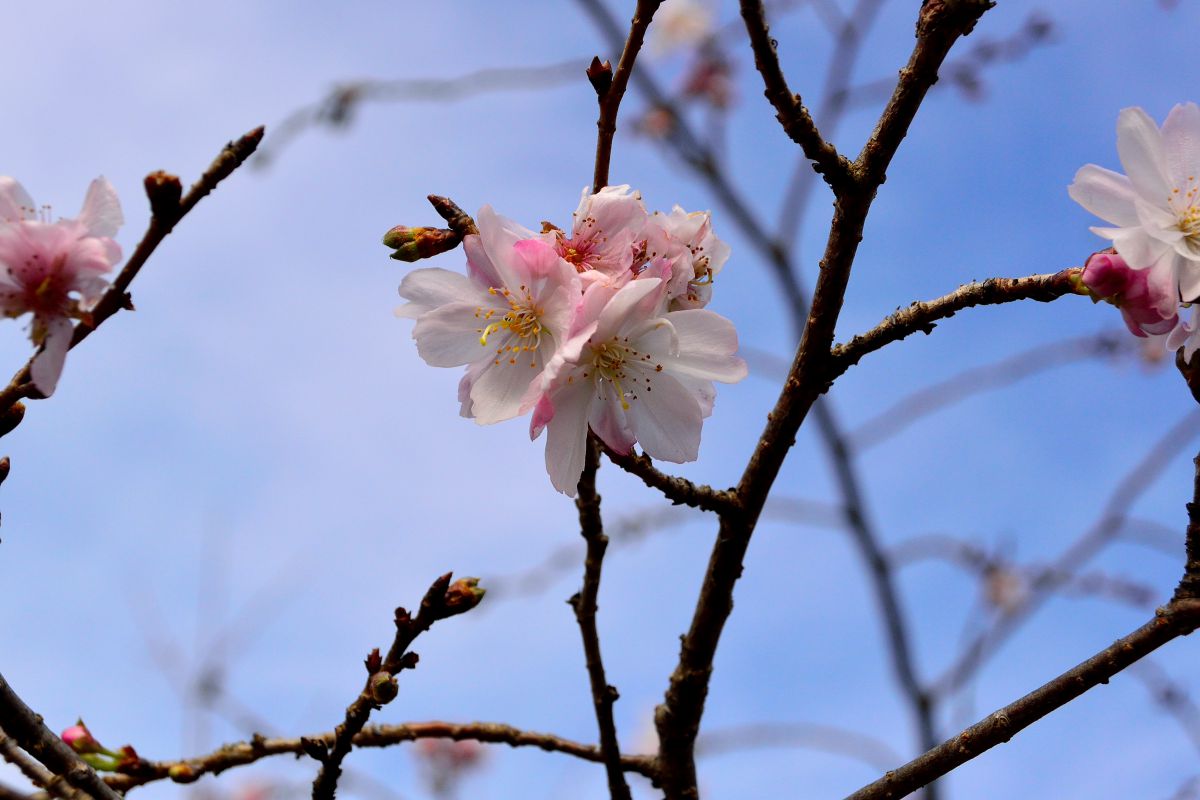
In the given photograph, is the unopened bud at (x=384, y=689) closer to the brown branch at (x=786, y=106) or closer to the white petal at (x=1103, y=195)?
the brown branch at (x=786, y=106)

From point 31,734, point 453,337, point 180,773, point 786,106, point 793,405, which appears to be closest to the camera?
point 31,734

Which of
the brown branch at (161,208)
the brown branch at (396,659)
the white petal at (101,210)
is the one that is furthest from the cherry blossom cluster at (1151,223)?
the white petal at (101,210)

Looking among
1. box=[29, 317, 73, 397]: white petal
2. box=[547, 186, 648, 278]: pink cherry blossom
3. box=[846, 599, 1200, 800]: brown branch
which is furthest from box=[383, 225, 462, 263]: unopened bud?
box=[846, 599, 1200, 800]: brown branch

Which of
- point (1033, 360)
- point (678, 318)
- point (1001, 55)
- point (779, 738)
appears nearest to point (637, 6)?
point (678, 318)

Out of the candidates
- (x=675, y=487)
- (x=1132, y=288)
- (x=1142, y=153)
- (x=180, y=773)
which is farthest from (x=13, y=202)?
(x=1142, y=153)

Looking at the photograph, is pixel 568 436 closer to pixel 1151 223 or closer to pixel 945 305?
pixel 945 305
